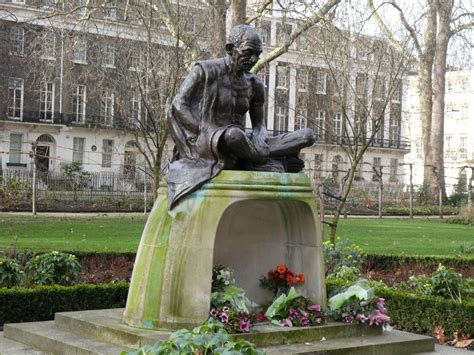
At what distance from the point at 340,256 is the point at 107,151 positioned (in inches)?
1577

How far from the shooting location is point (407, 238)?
22.7m

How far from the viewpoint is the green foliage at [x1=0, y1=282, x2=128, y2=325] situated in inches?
368

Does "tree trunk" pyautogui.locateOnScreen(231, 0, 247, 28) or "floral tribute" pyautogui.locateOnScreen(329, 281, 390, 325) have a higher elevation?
"tree trunk" pyautogui.locateOnScreen(231, 0, 247, 28)

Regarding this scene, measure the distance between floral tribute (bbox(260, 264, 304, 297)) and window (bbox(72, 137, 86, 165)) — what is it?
4424cm

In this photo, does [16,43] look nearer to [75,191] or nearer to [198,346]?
[75,191]

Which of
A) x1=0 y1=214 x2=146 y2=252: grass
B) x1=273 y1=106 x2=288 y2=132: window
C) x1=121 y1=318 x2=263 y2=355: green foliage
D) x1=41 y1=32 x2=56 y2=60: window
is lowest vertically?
x1=0 y1=214 x2=146 y2=252: grass

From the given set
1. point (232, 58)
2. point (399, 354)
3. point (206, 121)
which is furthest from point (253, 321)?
point (232, 58)

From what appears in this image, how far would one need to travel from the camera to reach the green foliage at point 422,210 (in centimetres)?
3741

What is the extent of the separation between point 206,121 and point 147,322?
1887 mm

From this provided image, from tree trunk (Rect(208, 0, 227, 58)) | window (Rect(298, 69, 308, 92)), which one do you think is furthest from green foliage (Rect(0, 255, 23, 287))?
window (Rect(298, 69, 308, 92))

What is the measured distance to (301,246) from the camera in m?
7.93

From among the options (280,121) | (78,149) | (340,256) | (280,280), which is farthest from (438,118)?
(280,280)

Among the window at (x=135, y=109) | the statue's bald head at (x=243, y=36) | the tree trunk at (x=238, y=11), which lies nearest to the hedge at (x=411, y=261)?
the statue's bald head at (x=243, y=36)

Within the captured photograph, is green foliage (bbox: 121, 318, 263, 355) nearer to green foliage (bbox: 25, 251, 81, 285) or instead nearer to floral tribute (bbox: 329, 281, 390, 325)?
floral tribute (bbox: 329, 281, 390, 325)
